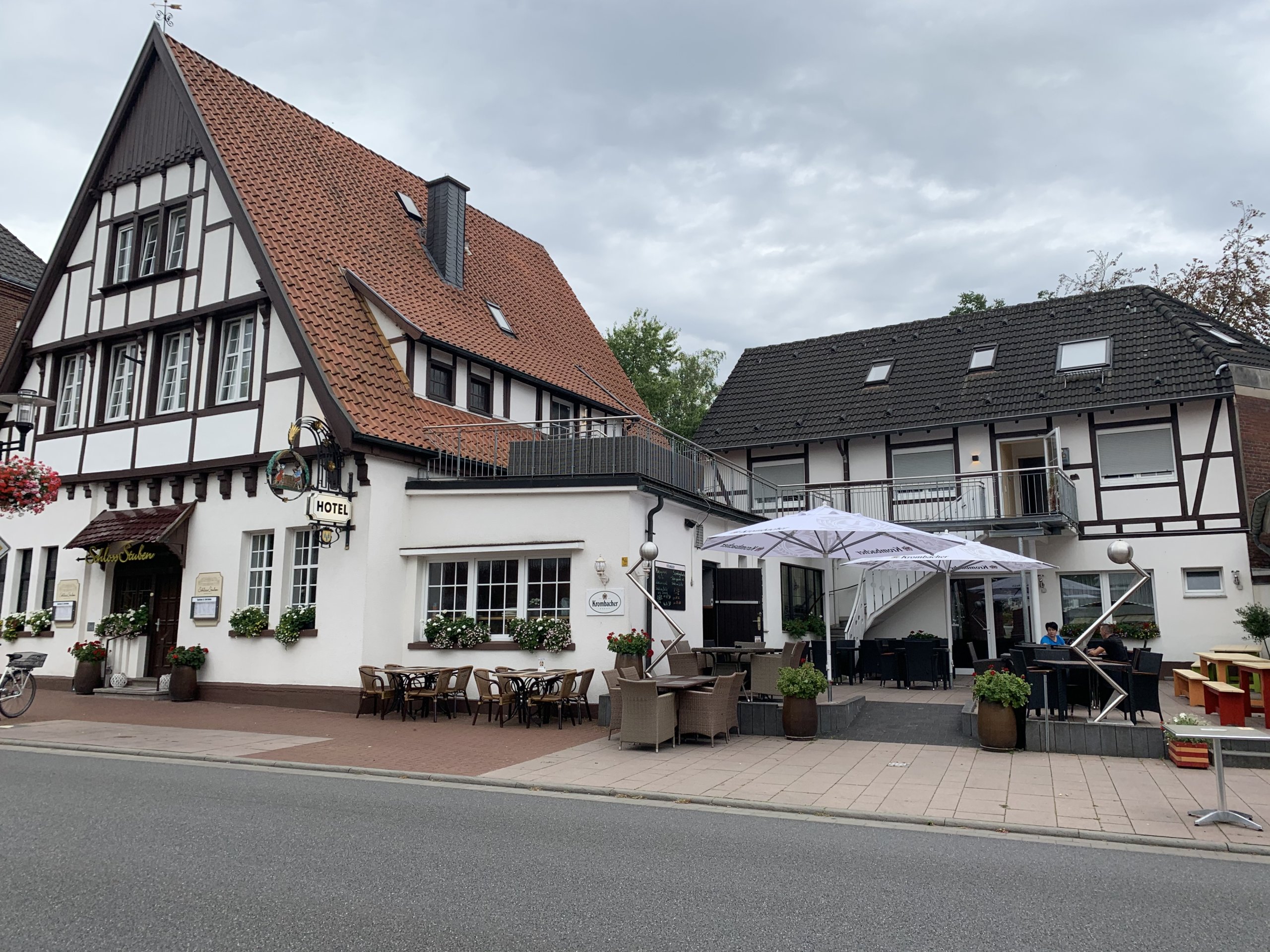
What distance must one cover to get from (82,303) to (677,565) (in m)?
13.5

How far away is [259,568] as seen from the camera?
632 inches

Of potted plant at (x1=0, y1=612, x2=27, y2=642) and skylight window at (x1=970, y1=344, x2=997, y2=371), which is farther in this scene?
skylight window at (x1=970, y1=344, x2=997, y2=371)

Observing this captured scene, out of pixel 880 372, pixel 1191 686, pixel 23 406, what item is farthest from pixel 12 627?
pixel 880 372

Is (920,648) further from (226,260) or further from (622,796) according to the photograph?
(226,260)

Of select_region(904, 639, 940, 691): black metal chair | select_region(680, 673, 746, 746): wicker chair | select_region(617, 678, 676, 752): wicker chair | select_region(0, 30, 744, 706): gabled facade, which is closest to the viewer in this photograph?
select_region(617, 678, 676, 752): wicker chair

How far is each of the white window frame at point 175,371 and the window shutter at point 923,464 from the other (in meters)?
16.1

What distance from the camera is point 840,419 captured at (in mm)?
24625

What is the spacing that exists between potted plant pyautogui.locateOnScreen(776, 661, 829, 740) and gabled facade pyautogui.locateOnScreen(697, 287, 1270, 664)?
9.52m

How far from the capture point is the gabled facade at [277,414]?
14.8 metres

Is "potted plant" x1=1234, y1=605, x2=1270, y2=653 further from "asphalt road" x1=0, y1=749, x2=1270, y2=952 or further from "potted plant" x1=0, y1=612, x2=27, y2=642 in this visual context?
"potted plant" x1=0, y1=612, x2=27, y2=642

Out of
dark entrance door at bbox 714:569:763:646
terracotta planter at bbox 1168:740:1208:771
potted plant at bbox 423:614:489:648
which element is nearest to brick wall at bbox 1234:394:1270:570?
dark entrance door at bbox 714:569:763:646

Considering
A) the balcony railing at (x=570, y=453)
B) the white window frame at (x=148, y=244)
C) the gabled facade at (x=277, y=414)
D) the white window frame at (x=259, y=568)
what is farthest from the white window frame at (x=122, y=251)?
the balcony railing at (x=570, y=453)

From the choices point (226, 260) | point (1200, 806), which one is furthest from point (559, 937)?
point (226, 260)

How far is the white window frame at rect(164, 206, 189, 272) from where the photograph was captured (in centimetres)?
1762
